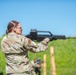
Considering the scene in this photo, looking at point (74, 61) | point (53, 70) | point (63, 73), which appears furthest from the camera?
point (74, 61)

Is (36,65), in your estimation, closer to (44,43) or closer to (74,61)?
(44,43)

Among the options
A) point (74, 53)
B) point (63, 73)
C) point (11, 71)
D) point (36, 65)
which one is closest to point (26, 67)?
point (11, 71)

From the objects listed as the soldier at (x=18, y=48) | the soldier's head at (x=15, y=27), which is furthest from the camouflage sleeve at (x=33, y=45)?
the soldier's head at (x=15, y=27)

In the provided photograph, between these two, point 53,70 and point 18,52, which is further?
point 53,70

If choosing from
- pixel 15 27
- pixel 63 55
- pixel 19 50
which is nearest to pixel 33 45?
pixel 19 50

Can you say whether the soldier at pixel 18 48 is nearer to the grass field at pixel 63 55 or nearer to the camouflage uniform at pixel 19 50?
the camouflage uniform at pixel 19 50

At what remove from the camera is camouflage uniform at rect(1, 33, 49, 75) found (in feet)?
22.3

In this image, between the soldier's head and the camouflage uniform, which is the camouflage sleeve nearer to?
the camouflage uniform

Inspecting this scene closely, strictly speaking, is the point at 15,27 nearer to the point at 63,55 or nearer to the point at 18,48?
the point at 18,48

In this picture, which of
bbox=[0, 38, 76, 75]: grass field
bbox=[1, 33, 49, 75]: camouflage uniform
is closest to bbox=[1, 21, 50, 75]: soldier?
bbox=[1, 33, 49, 75]: camouflage uniform

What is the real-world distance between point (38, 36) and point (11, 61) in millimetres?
636

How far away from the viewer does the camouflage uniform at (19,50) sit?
679cm

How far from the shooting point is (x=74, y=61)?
33.0 meters

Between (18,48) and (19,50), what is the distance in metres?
0.04
